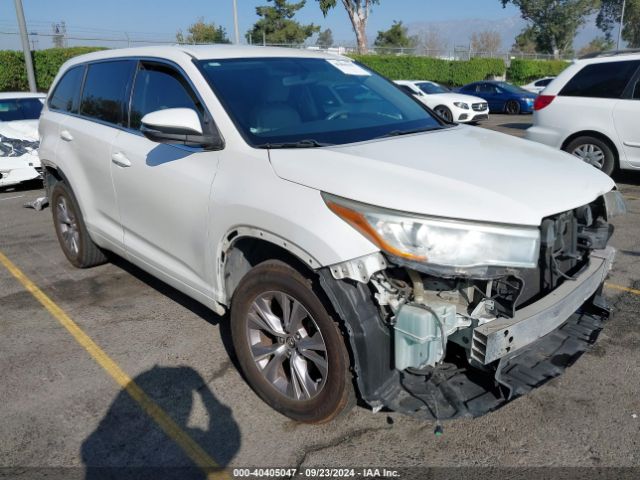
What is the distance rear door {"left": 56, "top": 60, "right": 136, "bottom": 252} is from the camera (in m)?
4.17

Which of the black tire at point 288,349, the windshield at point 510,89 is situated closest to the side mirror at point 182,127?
the black tire at point 288,349

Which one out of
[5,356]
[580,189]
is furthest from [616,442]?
[5,356]

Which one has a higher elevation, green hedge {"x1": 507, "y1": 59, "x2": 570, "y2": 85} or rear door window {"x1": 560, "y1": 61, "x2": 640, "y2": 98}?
rear door window {"x1": 560, "y1": 61, "x2": 640, "y2": 98}

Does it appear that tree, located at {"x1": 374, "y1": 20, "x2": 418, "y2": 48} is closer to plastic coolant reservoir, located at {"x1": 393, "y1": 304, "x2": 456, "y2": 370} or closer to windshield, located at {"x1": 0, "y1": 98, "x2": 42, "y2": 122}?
windshield, located at {"x1": 0, "y1": 98, "x2": 42, "y2": 122}

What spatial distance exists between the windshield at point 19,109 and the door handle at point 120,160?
23.7ft

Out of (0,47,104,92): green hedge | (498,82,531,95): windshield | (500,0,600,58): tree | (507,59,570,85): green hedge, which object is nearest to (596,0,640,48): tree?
(500,0,600,58): tree

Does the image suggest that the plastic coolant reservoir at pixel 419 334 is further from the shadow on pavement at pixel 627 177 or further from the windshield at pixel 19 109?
the windshield at pixel 19 109

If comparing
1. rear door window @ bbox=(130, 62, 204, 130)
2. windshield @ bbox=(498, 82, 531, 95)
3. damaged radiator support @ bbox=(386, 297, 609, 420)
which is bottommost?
windshield @ bbox=(498, 82, 531, 95)

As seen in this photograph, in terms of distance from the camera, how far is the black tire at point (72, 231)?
4.97 meters

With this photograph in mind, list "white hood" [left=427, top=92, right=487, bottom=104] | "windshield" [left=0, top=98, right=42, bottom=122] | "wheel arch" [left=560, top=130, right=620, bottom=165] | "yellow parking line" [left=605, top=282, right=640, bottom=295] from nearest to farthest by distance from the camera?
"yellow parking line" [left=605, top=282, right=640, bottom=295], "wheel arch" [left=560, top=130, right=620, bottom=165], "windshield" [left=0, top=98, right=42, bottom=122], "white hood" [left=427, top=92, right=487, bottom=104]

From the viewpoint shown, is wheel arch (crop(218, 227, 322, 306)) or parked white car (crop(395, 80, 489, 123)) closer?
wheel arch (crop(218, 227, 322, 306))

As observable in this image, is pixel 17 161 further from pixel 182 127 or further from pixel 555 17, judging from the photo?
pixel 555 17

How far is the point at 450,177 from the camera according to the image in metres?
2.55

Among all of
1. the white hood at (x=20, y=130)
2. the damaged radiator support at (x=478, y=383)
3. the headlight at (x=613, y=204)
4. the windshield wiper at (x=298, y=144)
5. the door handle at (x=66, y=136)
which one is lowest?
the damaged radiator support at (x=478, y=383)
